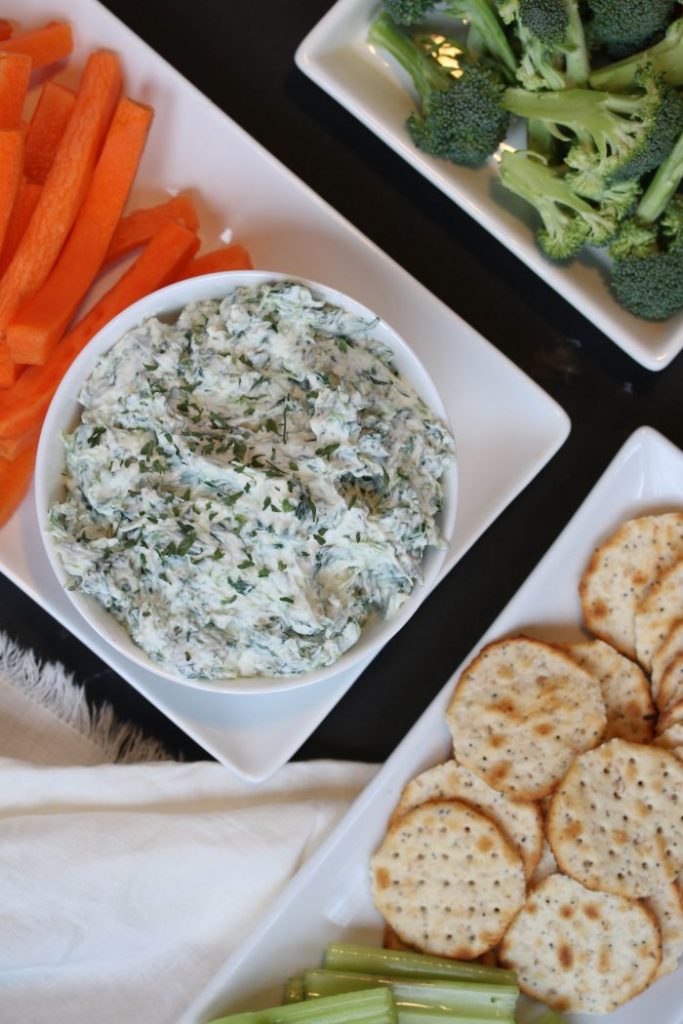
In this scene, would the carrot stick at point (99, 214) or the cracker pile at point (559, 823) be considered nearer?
the carrot stick at point (99, 214)

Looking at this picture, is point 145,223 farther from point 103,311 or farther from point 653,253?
point 653,253

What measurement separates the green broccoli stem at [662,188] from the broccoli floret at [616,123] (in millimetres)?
21

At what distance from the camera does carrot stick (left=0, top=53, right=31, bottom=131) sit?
2297mm

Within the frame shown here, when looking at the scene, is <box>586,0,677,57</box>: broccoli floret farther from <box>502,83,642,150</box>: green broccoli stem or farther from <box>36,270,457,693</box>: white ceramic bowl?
<box>36,270,457,693</box>: white ceramic bowl

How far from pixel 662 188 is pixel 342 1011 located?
6.20ft

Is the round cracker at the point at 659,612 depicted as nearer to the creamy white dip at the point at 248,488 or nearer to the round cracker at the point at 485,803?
the round cracker at the point at 485,803

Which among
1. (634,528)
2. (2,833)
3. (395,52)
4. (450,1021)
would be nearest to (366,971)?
(450,1021)

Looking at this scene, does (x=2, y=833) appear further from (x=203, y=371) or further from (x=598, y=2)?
(x=598, y=2)

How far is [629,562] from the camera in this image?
2.55 metres

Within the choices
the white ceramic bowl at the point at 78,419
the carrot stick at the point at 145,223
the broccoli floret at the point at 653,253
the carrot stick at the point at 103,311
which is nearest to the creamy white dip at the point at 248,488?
the white ceramic bowl at the point at 78,419

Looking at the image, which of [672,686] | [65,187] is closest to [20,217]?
[65,187]

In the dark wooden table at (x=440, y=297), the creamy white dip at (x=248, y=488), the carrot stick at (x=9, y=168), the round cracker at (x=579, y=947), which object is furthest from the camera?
the dark wooden table at (x=440, y=297)

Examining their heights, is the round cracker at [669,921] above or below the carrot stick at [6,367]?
below

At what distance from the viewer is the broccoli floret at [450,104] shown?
2.40 m
